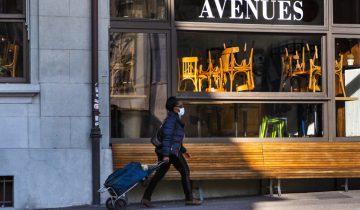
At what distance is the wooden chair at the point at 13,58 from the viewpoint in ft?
36.1

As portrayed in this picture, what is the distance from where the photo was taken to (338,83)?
12.4 m

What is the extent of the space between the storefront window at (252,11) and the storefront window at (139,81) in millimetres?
674

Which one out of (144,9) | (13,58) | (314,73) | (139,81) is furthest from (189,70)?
(13,58)

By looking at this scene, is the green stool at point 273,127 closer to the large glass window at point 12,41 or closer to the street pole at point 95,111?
the street pole at point 95,111

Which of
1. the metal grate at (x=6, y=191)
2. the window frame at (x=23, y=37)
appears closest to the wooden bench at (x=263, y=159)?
the metal grate at (x=6, y=191)

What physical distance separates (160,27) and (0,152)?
3.29 m

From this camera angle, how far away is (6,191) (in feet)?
35.0

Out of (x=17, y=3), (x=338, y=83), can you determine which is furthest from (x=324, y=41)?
(x=17, y=3)

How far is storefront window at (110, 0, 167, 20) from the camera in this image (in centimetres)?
1141

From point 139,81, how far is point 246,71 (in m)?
1.94

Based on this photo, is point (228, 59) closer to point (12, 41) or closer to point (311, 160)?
point (311, 160)

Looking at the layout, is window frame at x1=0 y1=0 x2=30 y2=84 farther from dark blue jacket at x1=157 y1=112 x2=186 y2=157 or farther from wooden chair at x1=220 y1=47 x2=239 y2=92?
wooden chair at x1=220 y1=47 x2=239 y2=92

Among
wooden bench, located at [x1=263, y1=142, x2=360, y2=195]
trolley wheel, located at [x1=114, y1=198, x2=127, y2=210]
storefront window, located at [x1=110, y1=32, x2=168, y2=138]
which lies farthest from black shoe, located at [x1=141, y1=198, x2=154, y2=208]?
wooden bench, located at [x1=263, y1=142, x2=360, y2=195]

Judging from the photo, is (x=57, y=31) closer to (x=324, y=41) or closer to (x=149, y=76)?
(x=149, y=76)
